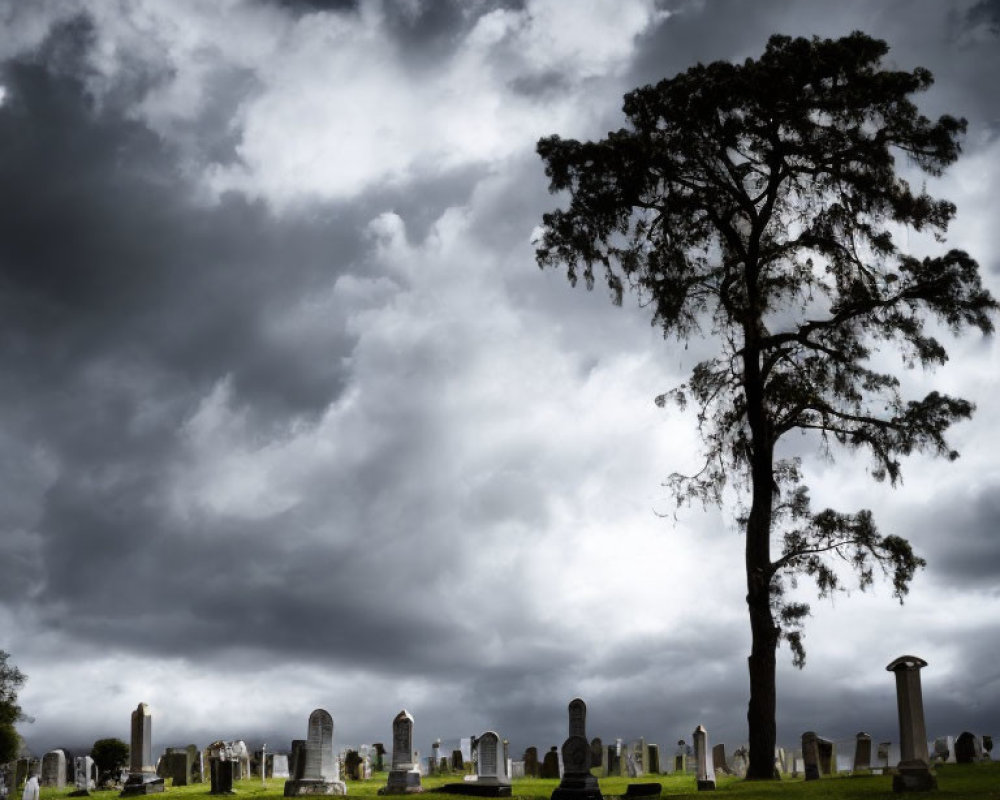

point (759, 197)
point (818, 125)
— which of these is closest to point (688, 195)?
point (759, 197)

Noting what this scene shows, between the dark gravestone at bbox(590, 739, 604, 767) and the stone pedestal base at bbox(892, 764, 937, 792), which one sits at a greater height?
the stone pedestal base at bbox(892, 764, 937, 792)

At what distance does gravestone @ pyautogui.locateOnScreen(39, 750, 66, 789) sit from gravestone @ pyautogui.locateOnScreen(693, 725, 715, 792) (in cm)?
1779

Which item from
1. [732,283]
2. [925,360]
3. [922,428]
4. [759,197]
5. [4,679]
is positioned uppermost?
[759,197]

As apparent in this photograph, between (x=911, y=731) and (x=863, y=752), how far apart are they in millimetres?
8625

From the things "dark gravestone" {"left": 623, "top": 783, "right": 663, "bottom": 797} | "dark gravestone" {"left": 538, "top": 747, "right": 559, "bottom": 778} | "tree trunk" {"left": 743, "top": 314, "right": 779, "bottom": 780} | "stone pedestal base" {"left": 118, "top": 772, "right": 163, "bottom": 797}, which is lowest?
"dark gravestone" {"left": 538, "top": 747, "right": 559, "bottom": 778}

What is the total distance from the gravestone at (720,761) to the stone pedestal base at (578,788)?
44.1 feet

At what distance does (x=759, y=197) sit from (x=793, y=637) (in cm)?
1149

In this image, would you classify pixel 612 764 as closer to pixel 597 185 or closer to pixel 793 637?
pixel 793 637

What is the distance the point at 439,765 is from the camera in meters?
35.8

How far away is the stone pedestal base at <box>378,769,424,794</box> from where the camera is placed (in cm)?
2300

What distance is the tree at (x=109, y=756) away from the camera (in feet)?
105

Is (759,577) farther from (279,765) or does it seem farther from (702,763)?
(279,765)

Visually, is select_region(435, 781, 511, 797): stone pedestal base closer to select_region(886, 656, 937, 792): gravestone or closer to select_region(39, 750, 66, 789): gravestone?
select_region(886, 656, 937, 792): gravestone

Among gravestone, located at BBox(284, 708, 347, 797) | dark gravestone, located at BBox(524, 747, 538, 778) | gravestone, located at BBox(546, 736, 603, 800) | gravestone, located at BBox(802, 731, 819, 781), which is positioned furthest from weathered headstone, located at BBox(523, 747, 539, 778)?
gravestone, located at BBox(546, 736, 603, 800)
